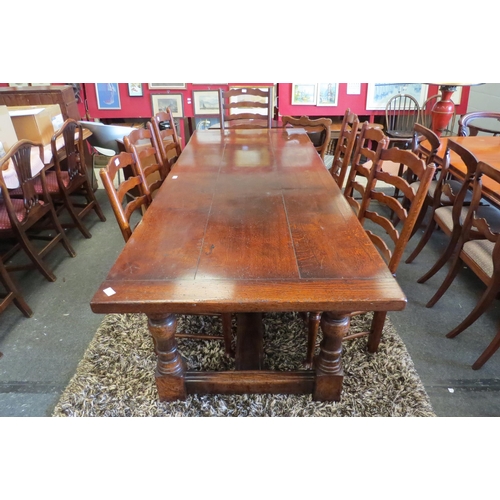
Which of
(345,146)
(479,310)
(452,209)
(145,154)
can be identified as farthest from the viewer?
(345,146)

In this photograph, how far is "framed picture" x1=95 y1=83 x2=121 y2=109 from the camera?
4833 millimetres

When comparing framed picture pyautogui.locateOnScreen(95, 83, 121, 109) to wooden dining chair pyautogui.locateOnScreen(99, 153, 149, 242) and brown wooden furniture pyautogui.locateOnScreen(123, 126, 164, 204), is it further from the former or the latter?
wooden dining chair pyautogui.locateOnScreen(99, 153, 149, 242)

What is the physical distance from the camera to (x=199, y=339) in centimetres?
183

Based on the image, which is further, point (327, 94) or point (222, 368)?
point (327, 94)

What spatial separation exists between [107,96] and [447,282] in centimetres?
459

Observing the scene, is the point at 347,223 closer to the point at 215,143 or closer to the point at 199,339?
the point at 199,339

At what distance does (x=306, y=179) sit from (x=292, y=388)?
100 centimetres

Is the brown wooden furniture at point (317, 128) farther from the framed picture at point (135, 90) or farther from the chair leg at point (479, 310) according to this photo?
the framed picture at point (135, 90)

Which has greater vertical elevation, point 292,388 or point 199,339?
point 292,388

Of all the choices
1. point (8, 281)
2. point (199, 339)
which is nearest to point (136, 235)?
point (199, 339)

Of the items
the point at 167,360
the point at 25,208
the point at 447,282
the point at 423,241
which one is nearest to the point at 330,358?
the point at 167,360

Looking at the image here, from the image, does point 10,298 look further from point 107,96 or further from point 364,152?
point 107,96

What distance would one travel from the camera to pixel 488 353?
1751mm

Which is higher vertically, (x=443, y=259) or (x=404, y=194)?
(x=404, y=194)
